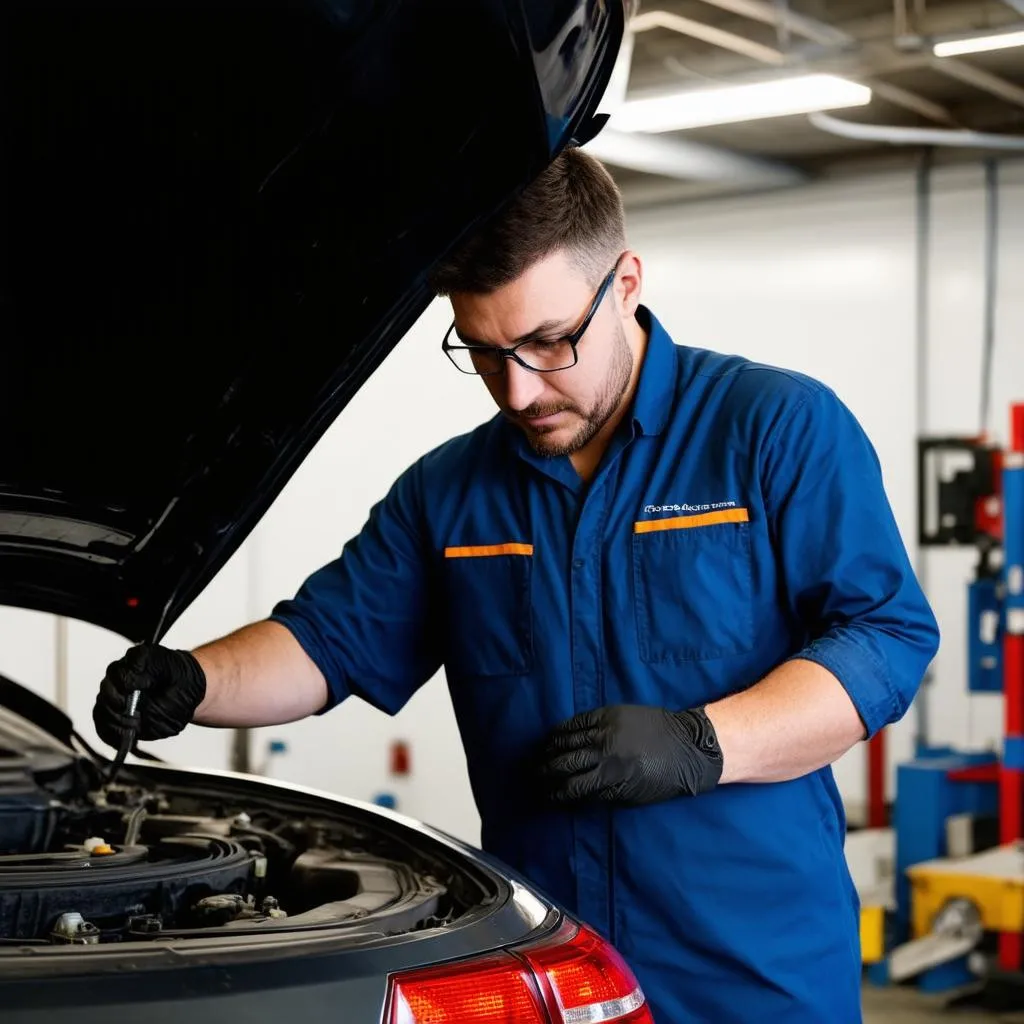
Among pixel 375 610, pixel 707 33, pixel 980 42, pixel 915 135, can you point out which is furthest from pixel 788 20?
pixel 375 610

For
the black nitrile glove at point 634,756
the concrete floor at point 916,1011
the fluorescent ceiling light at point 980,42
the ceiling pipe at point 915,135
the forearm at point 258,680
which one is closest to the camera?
the black nitrile glove at point 634,756

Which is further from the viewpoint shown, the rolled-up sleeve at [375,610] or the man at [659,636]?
the rolled-up sleeve at [375,610]

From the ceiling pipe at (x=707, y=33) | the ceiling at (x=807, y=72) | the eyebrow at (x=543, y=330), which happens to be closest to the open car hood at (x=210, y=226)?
the eyebrow at (x=543, y=330)

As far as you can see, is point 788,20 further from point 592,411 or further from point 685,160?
point 592,411

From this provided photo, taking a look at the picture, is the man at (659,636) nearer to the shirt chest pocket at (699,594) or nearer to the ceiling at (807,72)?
the shirt chest pocket at (699,594)

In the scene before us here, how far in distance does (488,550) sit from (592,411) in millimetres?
236

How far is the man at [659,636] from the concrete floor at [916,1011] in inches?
109

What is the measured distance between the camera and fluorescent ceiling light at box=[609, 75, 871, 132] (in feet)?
16.8

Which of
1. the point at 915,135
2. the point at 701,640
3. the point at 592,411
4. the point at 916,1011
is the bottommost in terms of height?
the point at 916,1011

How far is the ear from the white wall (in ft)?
11.9

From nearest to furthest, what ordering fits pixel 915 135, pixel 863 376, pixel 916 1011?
pixel 916 1011
pixel 915 135
pixel 863 376

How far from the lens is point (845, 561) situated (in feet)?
5.52

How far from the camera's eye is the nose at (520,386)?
5.74ft

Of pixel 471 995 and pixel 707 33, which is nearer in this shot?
pixel 471 995
